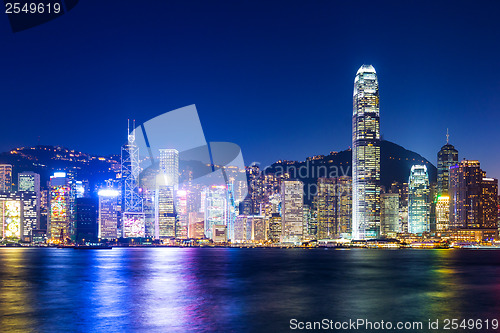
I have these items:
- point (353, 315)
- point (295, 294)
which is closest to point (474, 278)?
point (295, 294)

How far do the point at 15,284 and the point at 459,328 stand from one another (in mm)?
44002

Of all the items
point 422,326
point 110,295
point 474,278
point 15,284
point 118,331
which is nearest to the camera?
point 118,331

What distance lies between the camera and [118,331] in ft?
99.0

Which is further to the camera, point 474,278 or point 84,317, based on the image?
point 474,278

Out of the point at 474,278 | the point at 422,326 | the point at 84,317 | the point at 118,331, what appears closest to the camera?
the point at 118,331

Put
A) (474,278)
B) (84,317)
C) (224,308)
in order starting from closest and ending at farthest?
1. (84,317)
2. (224,308)
3. (474,278)

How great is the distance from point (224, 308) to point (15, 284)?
28762mm

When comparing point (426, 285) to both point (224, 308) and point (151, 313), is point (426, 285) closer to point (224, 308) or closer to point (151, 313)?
point (224, 308)

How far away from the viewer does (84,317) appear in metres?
35.5

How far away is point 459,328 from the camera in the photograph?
103ft

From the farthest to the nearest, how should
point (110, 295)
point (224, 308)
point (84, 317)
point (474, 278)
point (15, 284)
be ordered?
point (474, 278)
point (15, 284)
point (110, 295)
point (224, 308)
point (84, 317)

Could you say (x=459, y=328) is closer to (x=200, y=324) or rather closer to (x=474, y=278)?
(x=200, y=324)

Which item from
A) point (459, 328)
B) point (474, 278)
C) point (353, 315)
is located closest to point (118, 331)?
point (353, 315)

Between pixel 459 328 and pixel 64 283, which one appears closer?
pixel 459 328
